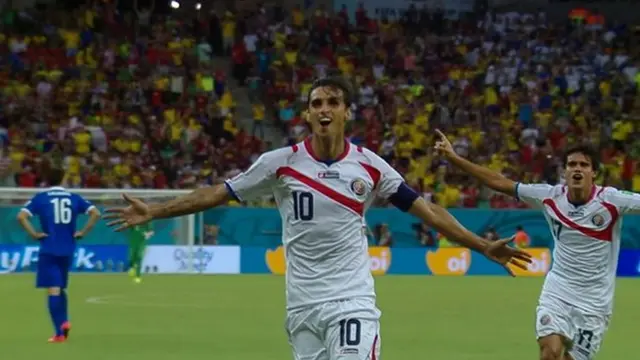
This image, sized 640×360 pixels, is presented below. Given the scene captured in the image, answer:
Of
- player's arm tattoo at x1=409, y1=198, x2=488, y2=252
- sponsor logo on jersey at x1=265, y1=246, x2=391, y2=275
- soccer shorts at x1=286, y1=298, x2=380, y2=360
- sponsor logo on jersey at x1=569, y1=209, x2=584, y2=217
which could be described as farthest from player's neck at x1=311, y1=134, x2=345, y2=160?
sponsor logo on jersey at x1=265, y1=246, x2=391, y2=275

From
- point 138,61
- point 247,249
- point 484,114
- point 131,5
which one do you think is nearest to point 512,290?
point 247,249

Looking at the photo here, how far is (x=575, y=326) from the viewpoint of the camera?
10.6 metres

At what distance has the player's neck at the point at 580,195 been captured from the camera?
1070 centimetres

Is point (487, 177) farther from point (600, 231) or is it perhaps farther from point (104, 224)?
point (104, 224)

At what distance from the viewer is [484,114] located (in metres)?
38.0

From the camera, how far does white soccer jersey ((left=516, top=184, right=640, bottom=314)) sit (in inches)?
418

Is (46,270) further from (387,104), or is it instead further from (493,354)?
(387,104)

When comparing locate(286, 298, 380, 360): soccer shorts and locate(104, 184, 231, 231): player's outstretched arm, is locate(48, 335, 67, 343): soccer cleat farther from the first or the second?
locate(286, 298, 380, 360): soccer shorts

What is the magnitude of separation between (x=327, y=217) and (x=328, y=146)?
0.40 metres

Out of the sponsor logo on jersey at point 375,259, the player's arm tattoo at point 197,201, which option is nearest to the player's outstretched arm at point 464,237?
the player's arm tattoo at point 197,201

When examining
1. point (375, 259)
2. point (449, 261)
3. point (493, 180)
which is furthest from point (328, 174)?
point (449, 261)

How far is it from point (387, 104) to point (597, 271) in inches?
1084

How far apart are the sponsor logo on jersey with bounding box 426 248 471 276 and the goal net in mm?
5622

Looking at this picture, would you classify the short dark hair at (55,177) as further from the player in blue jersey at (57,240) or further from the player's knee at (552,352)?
the player's knee at (552,352)
